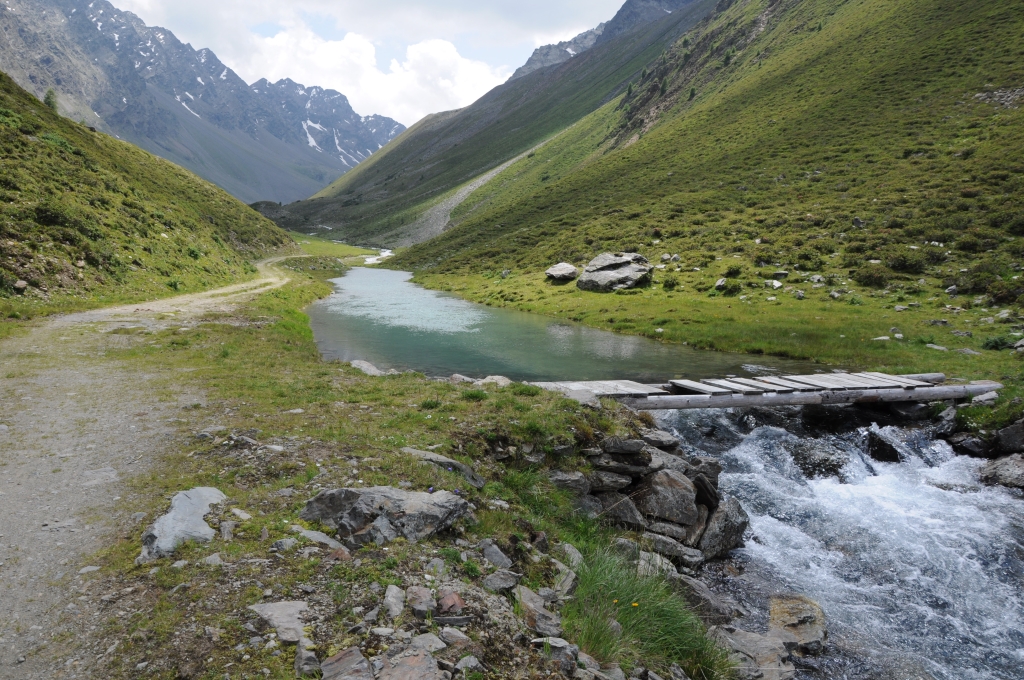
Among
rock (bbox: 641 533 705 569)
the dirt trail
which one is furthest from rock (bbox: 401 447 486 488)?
the dirt trail

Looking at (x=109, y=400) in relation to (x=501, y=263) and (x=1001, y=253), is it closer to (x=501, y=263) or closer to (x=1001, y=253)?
(x=1001, y=253)

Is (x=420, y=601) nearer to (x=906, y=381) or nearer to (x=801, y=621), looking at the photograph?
(x=801, y=621)

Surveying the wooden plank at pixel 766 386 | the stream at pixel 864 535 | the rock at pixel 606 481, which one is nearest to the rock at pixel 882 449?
the stream at pixel 864 535

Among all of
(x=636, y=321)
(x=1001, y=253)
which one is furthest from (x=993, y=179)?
(x=636, y=321)

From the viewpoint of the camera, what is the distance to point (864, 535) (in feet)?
44.4

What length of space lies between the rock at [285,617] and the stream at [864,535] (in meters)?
8.51

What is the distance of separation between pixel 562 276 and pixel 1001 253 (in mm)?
36982

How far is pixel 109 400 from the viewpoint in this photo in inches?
547

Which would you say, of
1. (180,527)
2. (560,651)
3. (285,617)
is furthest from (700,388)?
(180,527)

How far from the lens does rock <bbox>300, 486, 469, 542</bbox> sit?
796 cm

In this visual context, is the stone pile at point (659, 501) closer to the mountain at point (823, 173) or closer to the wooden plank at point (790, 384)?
the wooden plank at point (790, 384)

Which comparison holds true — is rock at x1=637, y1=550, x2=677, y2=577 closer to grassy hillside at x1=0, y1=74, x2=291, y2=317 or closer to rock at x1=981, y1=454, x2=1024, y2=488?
rock at x1=981, y1=454, x2=1024, y2=488

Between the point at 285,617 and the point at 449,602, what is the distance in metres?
1.93

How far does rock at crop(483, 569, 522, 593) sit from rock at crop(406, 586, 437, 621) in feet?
3.22
